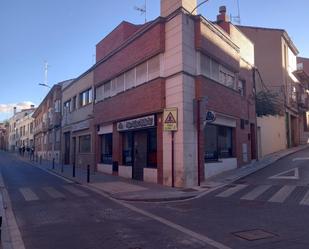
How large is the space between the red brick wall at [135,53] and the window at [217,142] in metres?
4.88

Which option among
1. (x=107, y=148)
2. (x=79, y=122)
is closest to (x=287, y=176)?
(x=107, y=148)

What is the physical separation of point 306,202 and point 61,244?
7.59 metres

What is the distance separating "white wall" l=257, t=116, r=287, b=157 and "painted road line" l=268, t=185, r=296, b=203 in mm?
13669

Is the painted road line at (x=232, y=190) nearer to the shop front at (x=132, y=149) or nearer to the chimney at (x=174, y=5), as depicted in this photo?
the shop front at (x=132, y=149)

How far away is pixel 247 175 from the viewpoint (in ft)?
59.8

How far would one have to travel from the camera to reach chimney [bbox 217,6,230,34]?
72.1 ft

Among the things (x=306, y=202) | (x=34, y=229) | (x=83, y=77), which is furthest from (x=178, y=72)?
(x=83, y=77)

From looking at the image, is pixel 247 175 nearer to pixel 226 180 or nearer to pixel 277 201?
pixel 226 180

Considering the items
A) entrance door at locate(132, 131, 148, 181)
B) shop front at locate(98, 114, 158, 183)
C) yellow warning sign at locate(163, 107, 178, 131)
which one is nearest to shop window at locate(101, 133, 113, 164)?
shop front at locate(98, 114, 158, 183)

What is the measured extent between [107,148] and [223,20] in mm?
11283

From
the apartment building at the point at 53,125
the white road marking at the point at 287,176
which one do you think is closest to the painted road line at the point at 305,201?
the white road marking at the point at 287,176

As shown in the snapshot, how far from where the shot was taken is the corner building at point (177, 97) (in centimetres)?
1650

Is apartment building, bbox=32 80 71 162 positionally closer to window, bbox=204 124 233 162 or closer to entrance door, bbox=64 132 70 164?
entrance door, bbox=64 132 70 164

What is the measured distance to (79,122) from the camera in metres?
30.3
